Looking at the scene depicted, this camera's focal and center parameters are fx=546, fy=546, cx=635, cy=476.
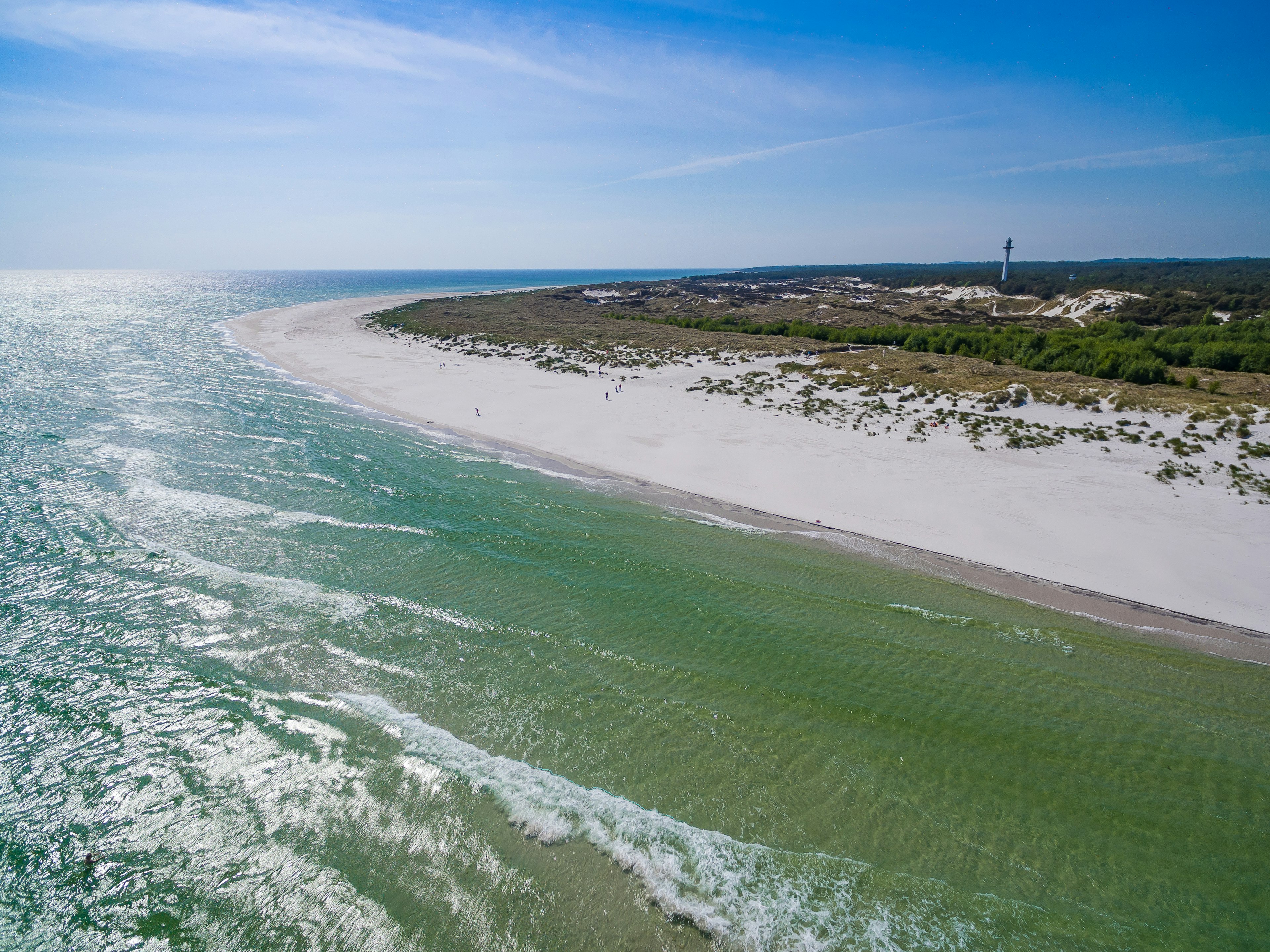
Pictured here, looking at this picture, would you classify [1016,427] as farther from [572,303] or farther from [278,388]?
[572,303]

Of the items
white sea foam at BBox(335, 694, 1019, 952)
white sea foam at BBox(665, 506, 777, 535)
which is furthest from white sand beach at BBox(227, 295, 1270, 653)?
white sea foam at BBox(335, 694, 1019, 952)

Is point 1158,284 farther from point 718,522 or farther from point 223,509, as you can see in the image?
point 223,509

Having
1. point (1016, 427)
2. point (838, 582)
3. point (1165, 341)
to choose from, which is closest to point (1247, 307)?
point (1165, 341)

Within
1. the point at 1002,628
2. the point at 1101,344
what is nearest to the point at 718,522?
the point at 1002,628

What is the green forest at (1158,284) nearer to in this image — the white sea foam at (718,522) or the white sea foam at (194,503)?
the white sea foam at (718,522)

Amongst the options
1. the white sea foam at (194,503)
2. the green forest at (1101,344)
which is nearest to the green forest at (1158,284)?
the green forest at (1101,344)

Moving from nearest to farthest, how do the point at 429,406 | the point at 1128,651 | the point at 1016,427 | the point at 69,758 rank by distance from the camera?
the point at 69,758
the point at 1128,651
the point at 1016,427
the point at 429,406
